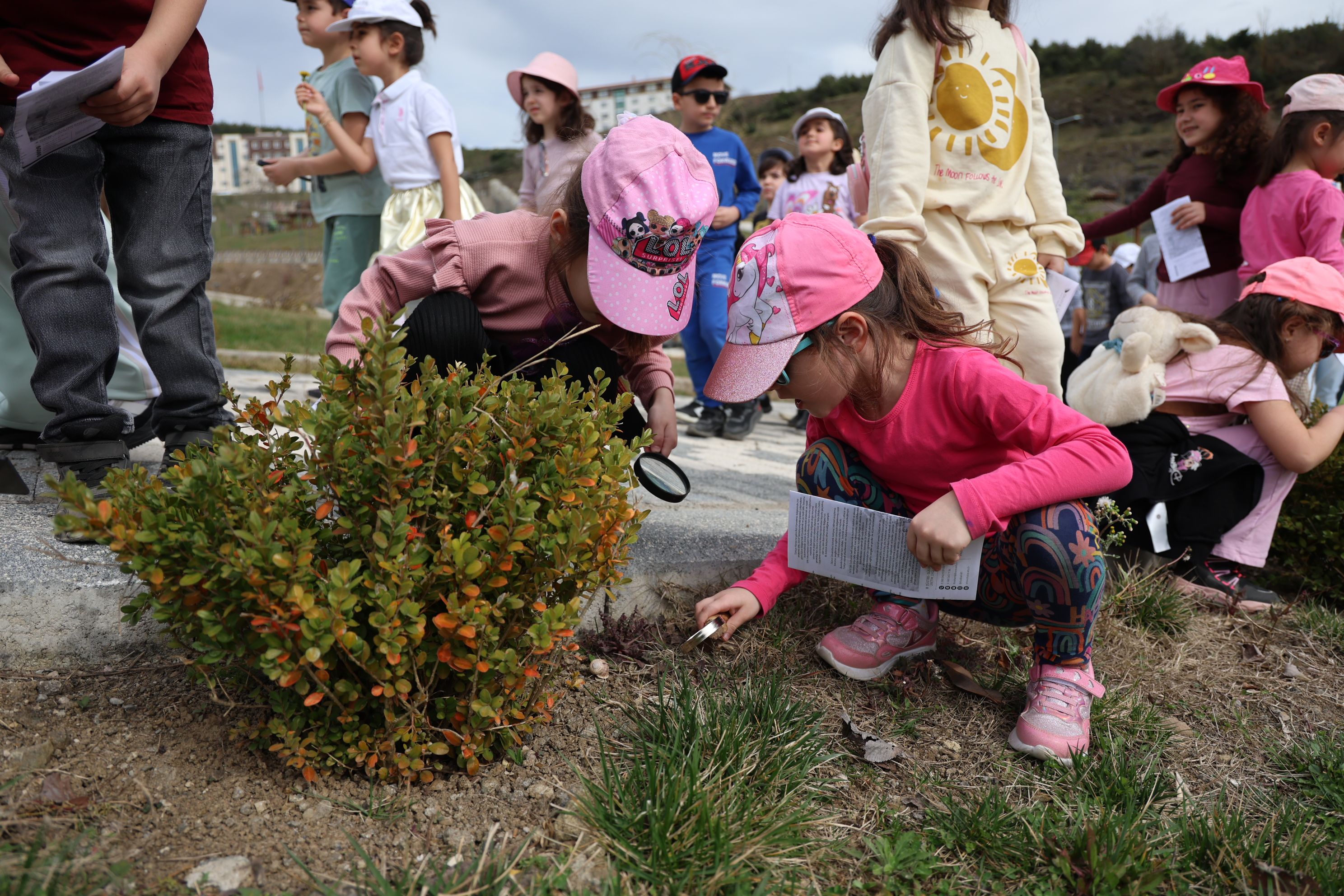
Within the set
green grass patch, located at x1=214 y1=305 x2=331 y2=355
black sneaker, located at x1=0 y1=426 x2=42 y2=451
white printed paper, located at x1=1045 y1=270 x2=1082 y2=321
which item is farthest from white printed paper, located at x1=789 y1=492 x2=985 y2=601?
green grass patch, located at x1=214 y1=305 x2=331 y2=355

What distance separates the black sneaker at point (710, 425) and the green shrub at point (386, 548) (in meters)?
3.58

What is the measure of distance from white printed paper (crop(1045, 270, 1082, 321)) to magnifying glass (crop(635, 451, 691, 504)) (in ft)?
4.72

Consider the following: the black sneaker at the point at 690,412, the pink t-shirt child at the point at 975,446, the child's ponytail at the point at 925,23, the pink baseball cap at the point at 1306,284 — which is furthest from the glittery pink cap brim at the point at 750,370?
the black sneaker at the point at 690,412

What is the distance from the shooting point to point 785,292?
181cm

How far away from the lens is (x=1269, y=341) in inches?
113

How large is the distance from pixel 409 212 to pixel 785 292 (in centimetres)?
265

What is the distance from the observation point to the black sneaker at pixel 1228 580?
285 centimetres

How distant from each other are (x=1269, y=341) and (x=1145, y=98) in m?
50.0

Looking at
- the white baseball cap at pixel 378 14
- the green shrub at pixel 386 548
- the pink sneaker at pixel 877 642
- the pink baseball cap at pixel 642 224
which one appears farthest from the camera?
the white baseball cap at pixel 378 14

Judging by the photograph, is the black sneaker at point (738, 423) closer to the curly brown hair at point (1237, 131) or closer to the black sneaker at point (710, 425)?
the black sneaker at point (710, 425)

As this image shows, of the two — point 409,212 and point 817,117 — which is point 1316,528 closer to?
point 409,212

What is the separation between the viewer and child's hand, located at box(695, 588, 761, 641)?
1969mm

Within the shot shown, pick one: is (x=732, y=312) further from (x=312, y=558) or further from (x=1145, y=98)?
(x=1145, y=98)

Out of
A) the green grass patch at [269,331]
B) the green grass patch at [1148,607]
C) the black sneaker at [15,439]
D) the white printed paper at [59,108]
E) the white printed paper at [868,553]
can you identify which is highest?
the white printed paper at [59,108]
